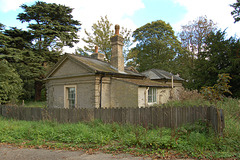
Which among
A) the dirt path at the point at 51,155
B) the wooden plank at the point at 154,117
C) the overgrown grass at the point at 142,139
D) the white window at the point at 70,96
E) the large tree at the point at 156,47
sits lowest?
the dirt path at the point at 51,155

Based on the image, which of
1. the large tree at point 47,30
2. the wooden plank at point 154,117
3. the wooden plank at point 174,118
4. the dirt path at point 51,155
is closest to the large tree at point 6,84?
the large tree at point 47,30

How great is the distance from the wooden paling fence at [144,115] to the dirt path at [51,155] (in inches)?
110

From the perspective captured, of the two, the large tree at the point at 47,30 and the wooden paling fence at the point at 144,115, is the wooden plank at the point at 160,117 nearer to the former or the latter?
the wooden paling fence at the point at 144,115

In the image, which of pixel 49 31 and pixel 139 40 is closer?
pixel 49 31

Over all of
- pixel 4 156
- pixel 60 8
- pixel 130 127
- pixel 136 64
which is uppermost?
pixel 60 8

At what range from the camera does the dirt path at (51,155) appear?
5.35 metres

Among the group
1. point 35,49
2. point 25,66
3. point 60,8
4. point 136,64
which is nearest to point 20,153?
point 25,66

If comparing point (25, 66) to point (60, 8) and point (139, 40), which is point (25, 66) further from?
point (139, 40)

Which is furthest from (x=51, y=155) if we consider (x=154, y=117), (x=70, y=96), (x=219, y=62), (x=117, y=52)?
(x=219, y=62)

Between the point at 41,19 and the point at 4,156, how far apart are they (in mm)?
25557

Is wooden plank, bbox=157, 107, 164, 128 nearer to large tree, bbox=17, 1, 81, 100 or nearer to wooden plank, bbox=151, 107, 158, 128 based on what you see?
wooden plank, bbox=151, 107, 158, 128

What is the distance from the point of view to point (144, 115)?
8.02 meters

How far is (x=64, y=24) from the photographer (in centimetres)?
2973

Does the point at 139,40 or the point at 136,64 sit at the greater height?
the point at 139,40
